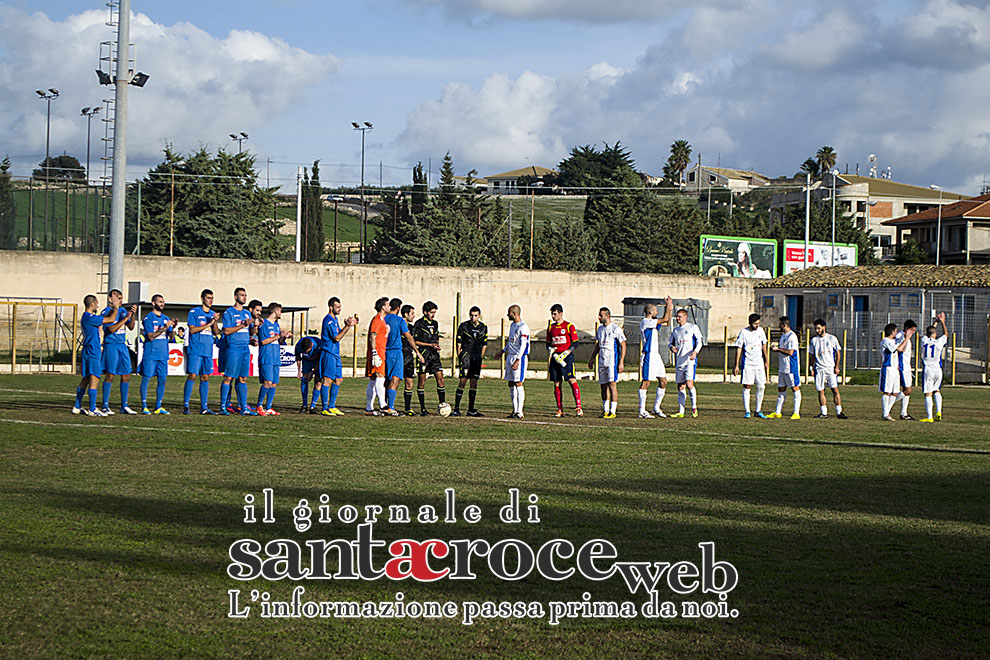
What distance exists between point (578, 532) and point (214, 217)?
54536 mm

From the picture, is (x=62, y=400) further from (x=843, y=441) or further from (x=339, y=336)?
(x=843, y=441)

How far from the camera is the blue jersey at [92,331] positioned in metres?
17.4

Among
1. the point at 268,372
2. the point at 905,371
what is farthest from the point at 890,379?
the point at 268,372

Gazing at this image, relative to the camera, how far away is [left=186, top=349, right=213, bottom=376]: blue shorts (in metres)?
18.8

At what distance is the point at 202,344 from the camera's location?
62.1ft

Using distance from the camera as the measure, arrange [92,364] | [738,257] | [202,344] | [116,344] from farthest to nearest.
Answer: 1. [738,257]
2. [202,344]
3. [116,344]
4. [92,364]

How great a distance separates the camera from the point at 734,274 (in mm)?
66062

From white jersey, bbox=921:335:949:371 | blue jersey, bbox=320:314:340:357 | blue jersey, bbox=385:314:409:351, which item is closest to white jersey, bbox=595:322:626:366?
blue jersey, bbox=385:314:409:351

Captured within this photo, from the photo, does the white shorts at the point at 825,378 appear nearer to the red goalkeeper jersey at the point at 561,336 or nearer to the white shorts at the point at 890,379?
the white shorts at the point at 890,379

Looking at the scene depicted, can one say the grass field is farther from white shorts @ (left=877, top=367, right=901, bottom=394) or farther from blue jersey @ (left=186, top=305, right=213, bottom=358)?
white shorts @ (left=877, top=367, right=901, bottom=394)

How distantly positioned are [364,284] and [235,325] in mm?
31559

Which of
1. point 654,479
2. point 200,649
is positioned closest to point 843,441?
point 654,479

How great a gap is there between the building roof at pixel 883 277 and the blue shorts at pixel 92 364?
4558 centimetres

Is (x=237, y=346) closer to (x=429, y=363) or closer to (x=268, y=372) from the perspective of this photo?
(x=268, y=372)
